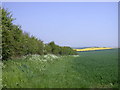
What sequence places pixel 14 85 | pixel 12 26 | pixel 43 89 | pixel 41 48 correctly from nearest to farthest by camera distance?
pixel 43 89 → pixel 14 85 → pixel 12 26 → pixel 41 48

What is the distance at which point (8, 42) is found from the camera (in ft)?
61.3

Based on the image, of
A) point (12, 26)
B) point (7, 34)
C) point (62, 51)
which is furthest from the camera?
point (62, 51)

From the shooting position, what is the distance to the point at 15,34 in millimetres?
21094

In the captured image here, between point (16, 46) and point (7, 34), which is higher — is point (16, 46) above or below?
below

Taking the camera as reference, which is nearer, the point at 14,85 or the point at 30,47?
the point at 14,85

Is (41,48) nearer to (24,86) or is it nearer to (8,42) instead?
(8,42)

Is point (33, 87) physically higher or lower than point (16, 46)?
lower

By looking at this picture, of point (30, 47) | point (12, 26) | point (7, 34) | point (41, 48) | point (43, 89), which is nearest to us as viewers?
point (43, 89)

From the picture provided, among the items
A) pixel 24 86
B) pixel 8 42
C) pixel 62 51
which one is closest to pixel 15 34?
pixel 8 42

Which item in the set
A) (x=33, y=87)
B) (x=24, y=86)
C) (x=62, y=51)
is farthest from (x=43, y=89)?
(x=62, y=51)

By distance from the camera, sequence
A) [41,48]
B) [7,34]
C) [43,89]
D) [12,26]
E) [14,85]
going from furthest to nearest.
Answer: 1. [41,48]
2. [12,26]
3. [7,34]
4. [14,85]
5. [43,89]

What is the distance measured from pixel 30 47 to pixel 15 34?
1147cm

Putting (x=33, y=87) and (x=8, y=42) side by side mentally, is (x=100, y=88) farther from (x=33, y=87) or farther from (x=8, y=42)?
(x=8, y=42)

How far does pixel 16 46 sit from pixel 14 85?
12.4 m
